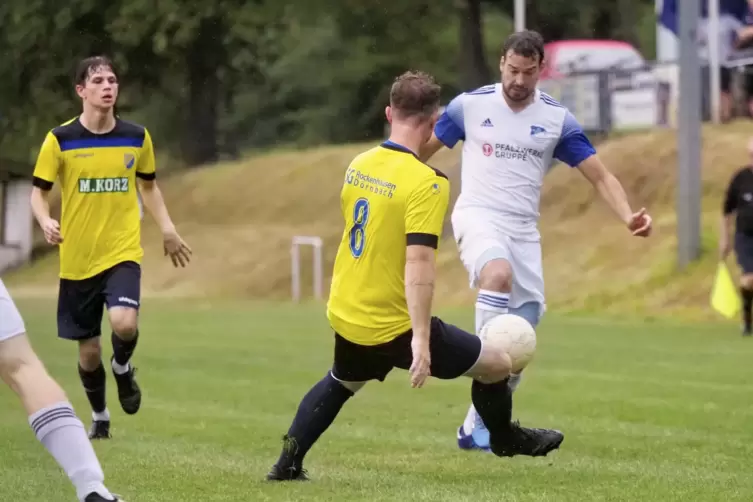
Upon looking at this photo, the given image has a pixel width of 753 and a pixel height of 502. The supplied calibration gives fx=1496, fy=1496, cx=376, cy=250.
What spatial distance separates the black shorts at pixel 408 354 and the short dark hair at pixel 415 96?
1011 mm

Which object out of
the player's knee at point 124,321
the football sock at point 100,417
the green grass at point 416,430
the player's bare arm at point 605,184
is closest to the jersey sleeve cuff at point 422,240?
the green grass at point 416,430

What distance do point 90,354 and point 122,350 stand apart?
22 centimetres

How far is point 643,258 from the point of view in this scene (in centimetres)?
2491

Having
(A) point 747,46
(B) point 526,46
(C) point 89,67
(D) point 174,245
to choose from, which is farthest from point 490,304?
(A) point 747,46

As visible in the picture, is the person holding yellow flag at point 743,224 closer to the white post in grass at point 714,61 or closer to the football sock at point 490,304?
the football sock at point 490,304

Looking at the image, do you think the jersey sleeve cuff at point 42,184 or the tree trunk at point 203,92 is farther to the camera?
the tree trunk at point 203,92

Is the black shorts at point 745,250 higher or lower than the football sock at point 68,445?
lower

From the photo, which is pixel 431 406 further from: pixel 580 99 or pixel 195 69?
pixel 195 69

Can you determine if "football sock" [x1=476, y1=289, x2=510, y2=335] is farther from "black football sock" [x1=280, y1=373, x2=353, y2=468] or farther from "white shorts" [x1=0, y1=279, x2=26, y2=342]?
"white shorts" [x1=0, y1=279, x2=26, y2=342]

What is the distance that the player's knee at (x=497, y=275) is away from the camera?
27.7 ft

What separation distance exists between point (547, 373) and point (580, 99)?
1748cm

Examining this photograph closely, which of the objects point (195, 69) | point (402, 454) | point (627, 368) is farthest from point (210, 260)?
point (402, 454)

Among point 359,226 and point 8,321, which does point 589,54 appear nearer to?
point 359,226

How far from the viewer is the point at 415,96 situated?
22.6 ft
